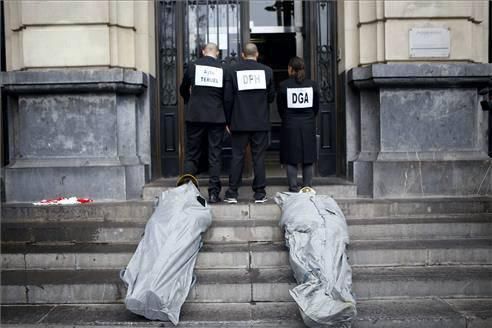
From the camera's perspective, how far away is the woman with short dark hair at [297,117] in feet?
21.8

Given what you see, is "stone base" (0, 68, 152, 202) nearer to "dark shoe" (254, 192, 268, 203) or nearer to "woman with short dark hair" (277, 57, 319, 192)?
"dark shoe" (254, 192, 268, 203)

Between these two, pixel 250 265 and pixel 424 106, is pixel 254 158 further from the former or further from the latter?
pixel 424 106

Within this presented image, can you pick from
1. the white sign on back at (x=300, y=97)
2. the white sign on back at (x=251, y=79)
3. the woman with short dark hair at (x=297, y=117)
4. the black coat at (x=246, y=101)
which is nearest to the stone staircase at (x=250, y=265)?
the woman with short dark hair at (x=297, y=117)

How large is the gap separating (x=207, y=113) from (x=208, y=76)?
0.45m

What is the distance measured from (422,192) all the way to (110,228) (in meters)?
3.81

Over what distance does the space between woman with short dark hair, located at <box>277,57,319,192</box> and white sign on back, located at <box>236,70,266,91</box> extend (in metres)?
0.41

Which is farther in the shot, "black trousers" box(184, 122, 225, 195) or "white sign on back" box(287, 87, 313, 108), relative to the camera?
"white sign on back" box(287, 87, 313, 108)

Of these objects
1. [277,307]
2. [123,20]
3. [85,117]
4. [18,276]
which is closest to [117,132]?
[85,117]

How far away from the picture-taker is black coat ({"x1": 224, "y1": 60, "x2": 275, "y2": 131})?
635cm

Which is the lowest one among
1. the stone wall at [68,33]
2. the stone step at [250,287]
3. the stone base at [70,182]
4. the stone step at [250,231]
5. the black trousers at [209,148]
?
the stone step at [250,287]

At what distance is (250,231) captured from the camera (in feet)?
18.9

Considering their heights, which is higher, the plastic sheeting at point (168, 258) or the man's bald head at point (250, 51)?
the man's bald head at point (250, 51)

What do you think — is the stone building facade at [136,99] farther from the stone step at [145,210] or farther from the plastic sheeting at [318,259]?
the plastic sheeting at [318,259]

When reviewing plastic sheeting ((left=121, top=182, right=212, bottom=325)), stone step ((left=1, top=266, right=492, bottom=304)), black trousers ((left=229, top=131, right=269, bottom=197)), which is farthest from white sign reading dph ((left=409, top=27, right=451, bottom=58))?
plastic sheeting ((left=121, top=182, right=212, bottom=325))
